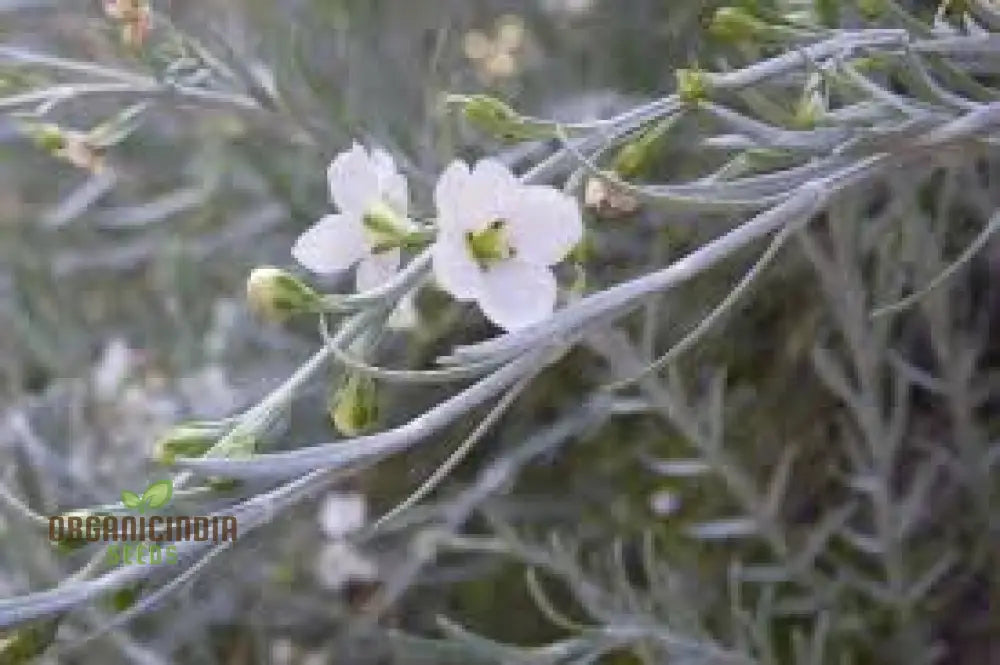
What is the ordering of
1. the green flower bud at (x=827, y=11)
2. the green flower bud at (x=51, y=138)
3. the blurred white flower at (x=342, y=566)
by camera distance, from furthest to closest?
the blurred white flower at (x=342, y=566) → the green flower bud at (x=51, y=138) → the green flower bud at (x=827, y=11)

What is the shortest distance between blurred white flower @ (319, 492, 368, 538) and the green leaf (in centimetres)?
43

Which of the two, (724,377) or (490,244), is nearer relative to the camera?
(490,244)

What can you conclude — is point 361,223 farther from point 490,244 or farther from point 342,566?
point 342,566

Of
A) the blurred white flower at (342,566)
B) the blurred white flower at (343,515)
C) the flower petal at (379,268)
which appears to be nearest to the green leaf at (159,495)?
the flower petal at (379,268)

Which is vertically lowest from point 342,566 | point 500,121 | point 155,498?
point 342,566

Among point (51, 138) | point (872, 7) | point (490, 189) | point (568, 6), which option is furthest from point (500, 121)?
point (568, 6)

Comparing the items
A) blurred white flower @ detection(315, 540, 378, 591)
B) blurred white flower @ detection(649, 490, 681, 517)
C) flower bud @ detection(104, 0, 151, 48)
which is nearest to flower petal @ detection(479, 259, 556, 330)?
flower bud @ detection(104, 0, 151, 48)

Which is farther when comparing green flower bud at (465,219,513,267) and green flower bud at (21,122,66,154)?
green flower bud at (21,122,66,154)

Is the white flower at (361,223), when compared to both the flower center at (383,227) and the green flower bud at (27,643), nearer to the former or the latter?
the flower center at (383,227)

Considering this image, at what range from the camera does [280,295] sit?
54 centimetres

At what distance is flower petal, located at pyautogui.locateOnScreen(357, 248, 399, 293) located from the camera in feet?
1.85

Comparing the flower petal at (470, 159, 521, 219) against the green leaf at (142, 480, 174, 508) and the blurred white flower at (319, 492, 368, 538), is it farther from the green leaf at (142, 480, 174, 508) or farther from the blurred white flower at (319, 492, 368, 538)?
the blurred white flower at (319, 492, 368, 538)

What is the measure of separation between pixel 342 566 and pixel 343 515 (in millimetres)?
95

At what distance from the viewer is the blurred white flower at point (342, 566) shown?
1098 mm
